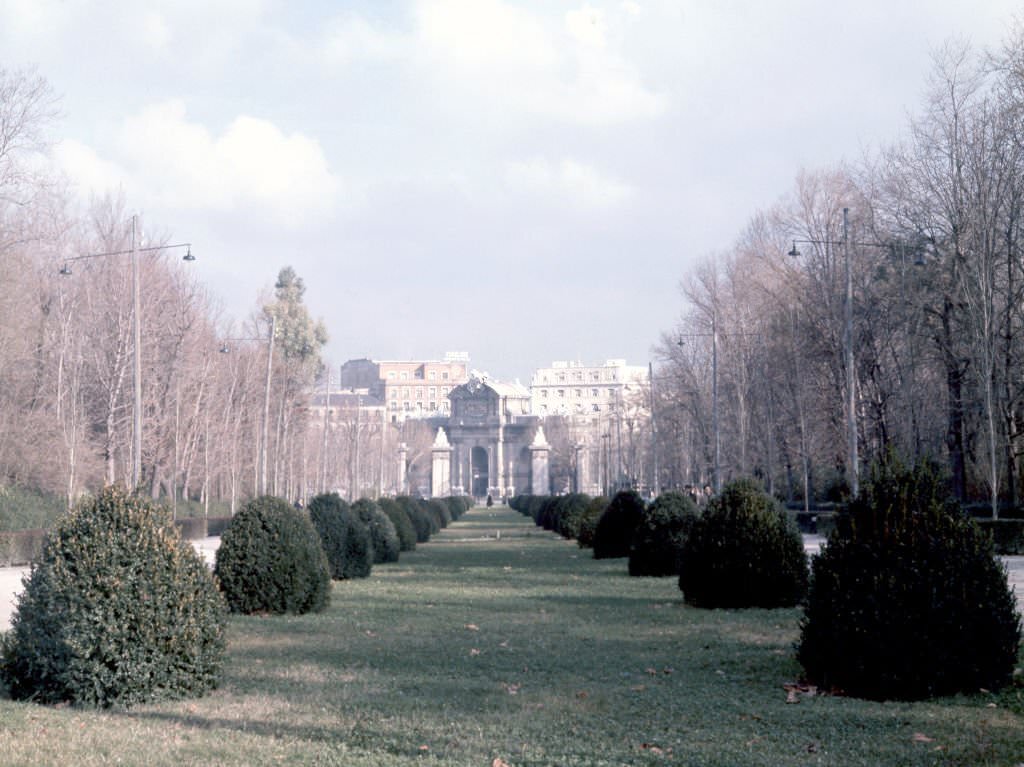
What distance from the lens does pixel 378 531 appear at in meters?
29.5

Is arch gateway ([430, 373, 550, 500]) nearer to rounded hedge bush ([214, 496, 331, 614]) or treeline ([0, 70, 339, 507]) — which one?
treeline ([0, 70, 339, 507])

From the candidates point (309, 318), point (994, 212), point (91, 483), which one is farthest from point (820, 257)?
point (309, 318)

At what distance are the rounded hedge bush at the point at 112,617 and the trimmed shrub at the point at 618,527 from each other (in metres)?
20.7

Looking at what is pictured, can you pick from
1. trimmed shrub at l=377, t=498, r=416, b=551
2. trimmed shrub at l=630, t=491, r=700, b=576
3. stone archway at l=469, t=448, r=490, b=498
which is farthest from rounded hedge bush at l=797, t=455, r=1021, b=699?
stone archway at l=469, t=448, r=490, b=498

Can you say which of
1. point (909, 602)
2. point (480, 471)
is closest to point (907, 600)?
point (909, 602)

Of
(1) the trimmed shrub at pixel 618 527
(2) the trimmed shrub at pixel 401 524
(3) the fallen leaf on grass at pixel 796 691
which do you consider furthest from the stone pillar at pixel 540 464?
(3) the fallen leaf on grass at pixel 796 691

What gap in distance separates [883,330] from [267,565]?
108ft

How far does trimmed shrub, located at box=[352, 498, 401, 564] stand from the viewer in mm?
29031

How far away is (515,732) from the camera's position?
8492mm

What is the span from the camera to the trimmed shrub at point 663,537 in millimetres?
24047

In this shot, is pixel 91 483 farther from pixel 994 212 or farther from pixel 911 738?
pixel 911 738

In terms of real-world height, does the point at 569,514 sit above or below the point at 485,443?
below

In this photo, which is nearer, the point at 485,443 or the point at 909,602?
the point at 909,602

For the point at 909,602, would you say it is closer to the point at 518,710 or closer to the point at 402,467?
the point at 518,710
